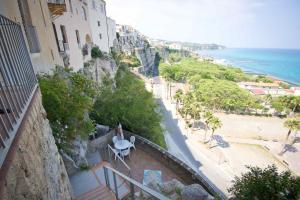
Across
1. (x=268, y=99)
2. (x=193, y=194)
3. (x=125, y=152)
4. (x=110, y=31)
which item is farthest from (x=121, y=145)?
(x=268, y=99)

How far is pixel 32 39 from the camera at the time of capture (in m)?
8.81

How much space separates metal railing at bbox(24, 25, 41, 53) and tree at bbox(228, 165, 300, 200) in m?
11.2

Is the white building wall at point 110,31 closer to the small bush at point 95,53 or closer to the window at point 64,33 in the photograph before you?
the small bush at point 95,53

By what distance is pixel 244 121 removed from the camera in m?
40.9

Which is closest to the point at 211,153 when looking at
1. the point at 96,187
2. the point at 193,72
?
the point at 96,187

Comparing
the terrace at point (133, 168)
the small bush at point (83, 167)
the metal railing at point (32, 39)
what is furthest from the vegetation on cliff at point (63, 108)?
the terrace at point (133, 168)

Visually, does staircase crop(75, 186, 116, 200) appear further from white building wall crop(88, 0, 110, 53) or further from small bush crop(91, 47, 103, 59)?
white building wall crop(88, 0, 110, 53)

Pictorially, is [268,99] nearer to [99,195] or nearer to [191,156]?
[191,156]

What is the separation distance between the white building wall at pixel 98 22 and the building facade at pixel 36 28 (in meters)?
14.0

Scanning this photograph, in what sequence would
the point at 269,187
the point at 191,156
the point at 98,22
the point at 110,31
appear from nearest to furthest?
the point at 269,187 < the point at 191,156 < the point at 98,22 < the point at 110,31

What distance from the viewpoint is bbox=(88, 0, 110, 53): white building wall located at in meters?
24.4

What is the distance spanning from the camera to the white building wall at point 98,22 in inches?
962

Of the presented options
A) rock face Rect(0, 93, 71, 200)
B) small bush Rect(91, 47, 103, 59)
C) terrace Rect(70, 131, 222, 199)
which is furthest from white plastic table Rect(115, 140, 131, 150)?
small bush Rect(91, 47, 103, 59)

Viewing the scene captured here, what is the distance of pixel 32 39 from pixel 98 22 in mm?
20406
